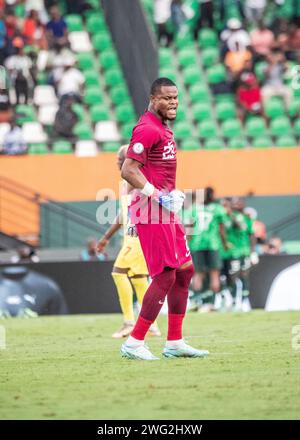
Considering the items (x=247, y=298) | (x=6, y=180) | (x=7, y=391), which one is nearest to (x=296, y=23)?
(x=6, y=180)

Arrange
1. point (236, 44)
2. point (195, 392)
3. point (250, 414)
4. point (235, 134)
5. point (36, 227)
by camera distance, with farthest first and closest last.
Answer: point (236, 44)
point (235, 134)
point (36, 227)
point (195, 392)
point (250, 414)

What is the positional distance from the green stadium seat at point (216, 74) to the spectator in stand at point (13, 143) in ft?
17.0

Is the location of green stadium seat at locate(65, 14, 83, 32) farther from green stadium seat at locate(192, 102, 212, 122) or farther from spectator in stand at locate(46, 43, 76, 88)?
green stadium seat at locate(192, 102, 212, 122)

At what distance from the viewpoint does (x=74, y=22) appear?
28.8 meters

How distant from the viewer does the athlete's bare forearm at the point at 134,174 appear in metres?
9.98

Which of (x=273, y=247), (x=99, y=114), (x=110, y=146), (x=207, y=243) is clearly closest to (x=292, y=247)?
(x=273, y=247)

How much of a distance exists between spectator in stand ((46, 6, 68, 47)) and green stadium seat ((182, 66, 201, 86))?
2.79m

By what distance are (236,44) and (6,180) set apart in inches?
262

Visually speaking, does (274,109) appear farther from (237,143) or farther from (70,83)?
(70,83)

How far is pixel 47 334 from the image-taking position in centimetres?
1440

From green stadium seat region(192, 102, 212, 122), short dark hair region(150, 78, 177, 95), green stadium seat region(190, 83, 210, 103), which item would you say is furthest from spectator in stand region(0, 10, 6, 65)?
short dark hair region(150, 78, 177, 95)

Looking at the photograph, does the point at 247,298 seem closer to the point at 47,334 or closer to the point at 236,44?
the point at 47,334

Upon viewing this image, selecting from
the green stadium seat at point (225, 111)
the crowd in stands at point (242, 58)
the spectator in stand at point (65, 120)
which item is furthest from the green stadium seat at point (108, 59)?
the green stadium seat at point (225, 111)

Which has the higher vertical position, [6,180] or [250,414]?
[6,180]
